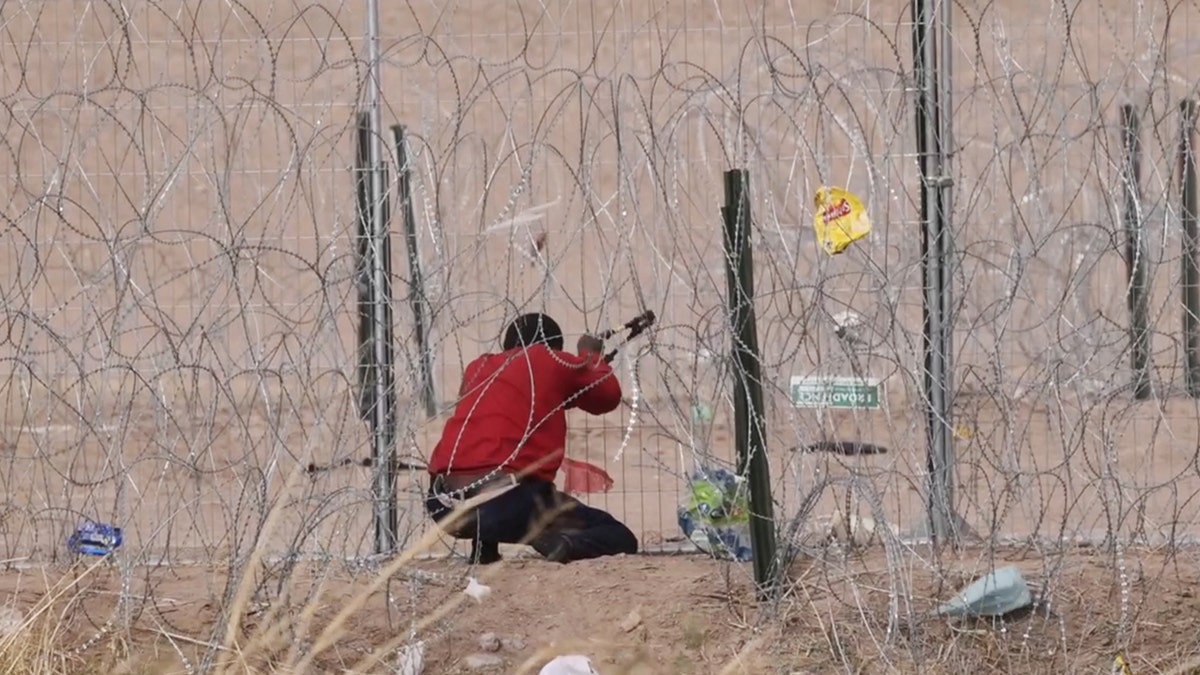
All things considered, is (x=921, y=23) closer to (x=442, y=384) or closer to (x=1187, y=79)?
(x=442, y=384)

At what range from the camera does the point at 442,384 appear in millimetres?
6375

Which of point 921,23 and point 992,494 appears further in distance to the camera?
point 921,23

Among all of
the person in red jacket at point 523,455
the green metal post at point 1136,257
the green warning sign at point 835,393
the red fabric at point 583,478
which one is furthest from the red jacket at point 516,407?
the green metal post at point 1136,257

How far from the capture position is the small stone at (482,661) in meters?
4.40

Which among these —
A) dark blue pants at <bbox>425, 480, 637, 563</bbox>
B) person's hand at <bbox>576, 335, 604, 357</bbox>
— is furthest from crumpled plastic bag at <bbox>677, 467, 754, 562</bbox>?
person's hand at <bbox>576, 335, 604, 357</bbox>

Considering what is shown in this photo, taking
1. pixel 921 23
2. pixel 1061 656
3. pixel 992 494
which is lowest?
pixel 1061 656

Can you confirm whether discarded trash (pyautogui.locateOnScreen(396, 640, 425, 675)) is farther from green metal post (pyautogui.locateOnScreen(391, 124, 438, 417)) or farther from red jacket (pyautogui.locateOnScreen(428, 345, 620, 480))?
red jacket (pyautogui.locateOnScreen(428, 345, 620, 480))

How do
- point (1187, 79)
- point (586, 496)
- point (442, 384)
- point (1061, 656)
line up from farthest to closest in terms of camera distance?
point (1187, 79) < point (586, 496) < point (442, 384) < point (1061, 656)

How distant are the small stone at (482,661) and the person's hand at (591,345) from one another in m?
1.16

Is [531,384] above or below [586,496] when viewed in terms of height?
above

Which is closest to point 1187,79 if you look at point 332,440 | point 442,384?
point 442,384

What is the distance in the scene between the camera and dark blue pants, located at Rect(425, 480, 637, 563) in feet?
17.4

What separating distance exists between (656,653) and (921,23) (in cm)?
196

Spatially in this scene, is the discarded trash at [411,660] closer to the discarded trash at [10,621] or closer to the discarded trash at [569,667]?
the discarded trash at [569,667]
